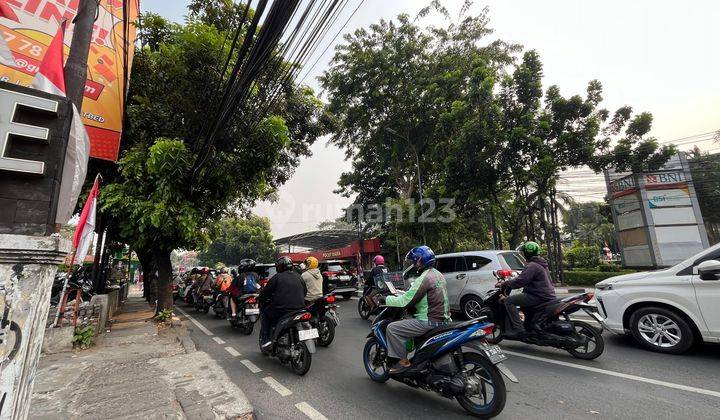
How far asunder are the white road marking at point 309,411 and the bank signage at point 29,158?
2.75 metres

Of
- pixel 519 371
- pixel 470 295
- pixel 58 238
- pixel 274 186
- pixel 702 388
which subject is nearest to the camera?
pixel 58 238

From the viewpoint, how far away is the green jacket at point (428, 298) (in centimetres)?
374

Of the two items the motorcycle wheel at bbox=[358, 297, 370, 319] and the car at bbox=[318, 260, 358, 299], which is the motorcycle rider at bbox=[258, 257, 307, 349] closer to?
the motorcycle wheel at bbox=[358, 297, 370, 319]

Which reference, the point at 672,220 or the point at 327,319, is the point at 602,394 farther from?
the point at 672,220

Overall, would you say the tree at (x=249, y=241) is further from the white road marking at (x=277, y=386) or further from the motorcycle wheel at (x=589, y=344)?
the motorcycle wheel at (x=589, y=344)

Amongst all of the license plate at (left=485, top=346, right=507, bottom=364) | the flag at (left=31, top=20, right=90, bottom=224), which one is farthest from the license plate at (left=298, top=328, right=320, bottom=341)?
the flag at (left=31, top=20, right=90, bottom=224)

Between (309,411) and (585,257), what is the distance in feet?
76.7

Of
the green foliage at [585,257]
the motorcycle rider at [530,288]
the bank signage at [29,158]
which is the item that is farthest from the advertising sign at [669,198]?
the bank signage at [29,158]

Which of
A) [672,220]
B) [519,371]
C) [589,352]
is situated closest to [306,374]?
[519,371]

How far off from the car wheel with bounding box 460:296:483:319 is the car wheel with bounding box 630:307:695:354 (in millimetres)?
2656

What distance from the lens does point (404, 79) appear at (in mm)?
19344

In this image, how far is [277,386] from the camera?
429 centimetres

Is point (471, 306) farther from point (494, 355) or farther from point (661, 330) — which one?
point (494, 355)

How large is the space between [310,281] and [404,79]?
1601 centimetres
